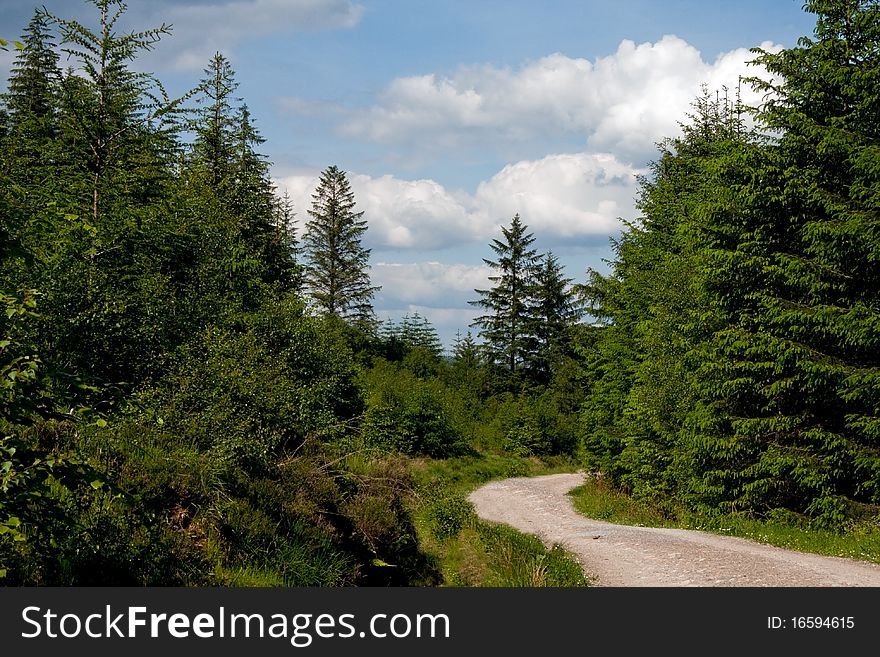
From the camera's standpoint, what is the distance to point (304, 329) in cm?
1780

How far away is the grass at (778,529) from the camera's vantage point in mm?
13695

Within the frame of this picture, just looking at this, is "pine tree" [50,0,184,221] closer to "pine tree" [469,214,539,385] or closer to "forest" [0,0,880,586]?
"forest" [0,0,880,586]

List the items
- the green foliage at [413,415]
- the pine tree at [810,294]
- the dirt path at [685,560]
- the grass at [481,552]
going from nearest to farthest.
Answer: the dirt path at [685,560]
the grass at [481,552]
the pine tree at [810,294]
the green foliage at [413,415]

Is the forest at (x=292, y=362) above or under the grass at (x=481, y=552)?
above

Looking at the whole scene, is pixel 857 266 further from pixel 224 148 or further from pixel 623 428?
pixel 224 148

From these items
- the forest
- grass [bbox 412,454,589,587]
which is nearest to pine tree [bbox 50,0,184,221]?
the forest

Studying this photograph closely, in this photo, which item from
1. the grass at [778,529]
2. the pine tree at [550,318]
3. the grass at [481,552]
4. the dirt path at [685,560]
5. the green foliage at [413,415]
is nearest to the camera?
the dirt path at [685,560]

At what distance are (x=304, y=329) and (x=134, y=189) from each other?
6108 mm

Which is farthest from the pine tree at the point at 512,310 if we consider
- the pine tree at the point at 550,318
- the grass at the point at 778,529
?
the grass at the point at 778,529

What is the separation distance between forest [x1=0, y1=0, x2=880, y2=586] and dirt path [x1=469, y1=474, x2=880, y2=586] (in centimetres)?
106

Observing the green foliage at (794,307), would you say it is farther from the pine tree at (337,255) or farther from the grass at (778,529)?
the pine tree at (337,255)

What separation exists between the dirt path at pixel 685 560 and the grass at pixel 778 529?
0.60 m

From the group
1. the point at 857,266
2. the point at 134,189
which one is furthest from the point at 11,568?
the point at 857,266

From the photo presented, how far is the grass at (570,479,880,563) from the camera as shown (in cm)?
1370
